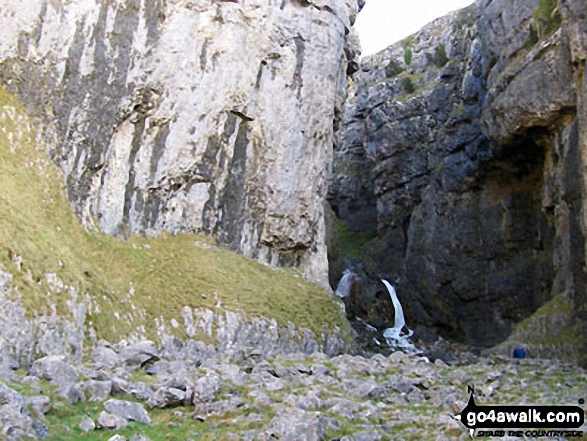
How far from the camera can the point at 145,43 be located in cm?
3009

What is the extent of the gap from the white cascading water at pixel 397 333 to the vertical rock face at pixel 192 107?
50.6 ft

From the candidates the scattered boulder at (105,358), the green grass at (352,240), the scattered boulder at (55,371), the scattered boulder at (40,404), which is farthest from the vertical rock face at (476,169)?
the scattered boulder at (40,404)

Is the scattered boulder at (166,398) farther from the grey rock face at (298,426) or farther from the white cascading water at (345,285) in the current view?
the white cascading water at (345,285)

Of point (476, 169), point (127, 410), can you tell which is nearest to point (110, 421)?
point (127, 410)

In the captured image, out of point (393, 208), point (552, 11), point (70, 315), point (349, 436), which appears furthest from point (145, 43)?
point (393, 208)

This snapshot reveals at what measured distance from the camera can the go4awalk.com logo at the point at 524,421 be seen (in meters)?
10.7

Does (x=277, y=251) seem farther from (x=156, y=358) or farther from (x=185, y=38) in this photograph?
(x=156, y=358)

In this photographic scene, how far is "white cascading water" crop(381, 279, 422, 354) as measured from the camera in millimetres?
49525

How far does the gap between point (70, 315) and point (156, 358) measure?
11.6 ft

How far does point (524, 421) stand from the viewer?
1157cm

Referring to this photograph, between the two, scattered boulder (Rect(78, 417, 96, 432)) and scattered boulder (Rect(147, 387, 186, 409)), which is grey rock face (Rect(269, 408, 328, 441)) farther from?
scattered boulder (Rect(78, 417, 96, 432))

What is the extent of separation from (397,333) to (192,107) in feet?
111

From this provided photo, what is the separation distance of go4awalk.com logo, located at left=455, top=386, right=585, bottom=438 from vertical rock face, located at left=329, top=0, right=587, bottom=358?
60.5 ft

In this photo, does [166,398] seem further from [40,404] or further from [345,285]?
[345,285]
